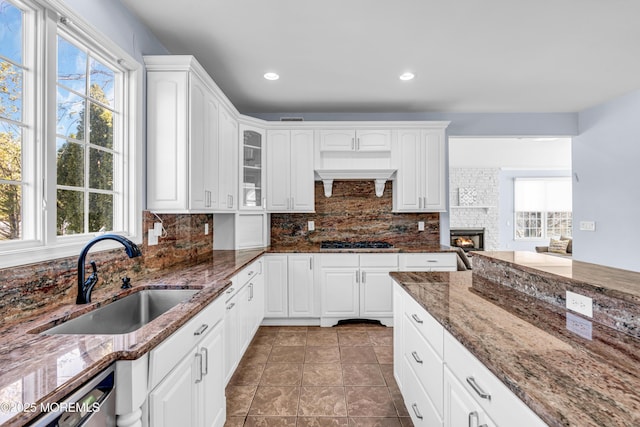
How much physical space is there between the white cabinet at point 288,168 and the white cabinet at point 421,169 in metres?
1.10

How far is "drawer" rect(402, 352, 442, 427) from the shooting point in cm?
145

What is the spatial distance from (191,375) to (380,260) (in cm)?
250

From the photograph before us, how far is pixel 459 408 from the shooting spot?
3.80ft

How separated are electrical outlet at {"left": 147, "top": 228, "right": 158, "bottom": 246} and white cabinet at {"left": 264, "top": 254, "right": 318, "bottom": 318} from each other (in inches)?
55.1

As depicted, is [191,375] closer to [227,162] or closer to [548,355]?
[548,355]

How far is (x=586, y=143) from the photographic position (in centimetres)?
414

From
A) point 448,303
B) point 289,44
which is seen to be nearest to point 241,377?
point 448,303

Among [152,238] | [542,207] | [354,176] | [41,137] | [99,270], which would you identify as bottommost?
[99,270]

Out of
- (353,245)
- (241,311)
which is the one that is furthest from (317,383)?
(353,245)

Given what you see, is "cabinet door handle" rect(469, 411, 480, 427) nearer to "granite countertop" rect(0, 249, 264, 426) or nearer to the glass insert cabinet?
"granite countertop" rect(0, 249, 264, 426)

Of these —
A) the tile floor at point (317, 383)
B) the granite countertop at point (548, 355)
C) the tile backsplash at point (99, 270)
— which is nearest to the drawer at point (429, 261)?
the tile floor at point (317, 383)

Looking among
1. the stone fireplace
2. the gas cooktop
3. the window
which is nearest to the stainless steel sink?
the gas cooktop

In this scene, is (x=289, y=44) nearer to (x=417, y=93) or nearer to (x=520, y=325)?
(x=417, y=93)

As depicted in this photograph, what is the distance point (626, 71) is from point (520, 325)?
334 centimetres
